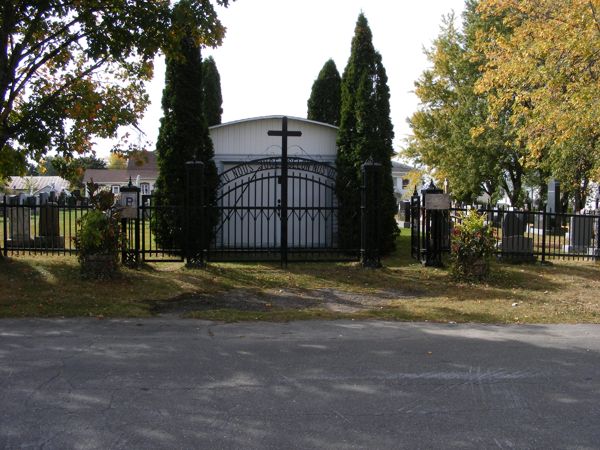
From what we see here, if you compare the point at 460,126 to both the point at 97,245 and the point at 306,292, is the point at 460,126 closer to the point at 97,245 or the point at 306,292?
the point at 306,292

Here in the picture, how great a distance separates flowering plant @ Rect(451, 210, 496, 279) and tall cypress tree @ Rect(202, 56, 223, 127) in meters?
12.5

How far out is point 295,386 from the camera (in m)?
5.29

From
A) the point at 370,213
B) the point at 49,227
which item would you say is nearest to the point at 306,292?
the point at 370,213

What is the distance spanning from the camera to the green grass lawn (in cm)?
854

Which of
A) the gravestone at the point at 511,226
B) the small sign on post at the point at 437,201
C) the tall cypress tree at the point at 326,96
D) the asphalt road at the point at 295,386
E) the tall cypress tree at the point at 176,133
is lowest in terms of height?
the asphalt road at the point at 295,386

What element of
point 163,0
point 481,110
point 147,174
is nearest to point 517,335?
point 163,0

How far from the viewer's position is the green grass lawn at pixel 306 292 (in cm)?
854

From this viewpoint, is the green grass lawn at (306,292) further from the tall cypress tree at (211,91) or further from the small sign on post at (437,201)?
the tall cypress tree at (211,91)

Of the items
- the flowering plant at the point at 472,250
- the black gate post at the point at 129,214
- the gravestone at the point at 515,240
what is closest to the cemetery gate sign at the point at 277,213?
the black gate post at the point at 129,214

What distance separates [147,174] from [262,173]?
51192mm

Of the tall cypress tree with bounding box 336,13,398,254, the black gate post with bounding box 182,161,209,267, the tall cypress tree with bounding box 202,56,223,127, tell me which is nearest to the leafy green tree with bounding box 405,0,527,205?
the tall cypress tree with bounding box 202,56,223,127

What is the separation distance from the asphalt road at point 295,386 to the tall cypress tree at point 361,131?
23.7ft

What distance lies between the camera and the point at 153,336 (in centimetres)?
714

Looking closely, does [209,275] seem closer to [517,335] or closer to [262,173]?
[262,173]
